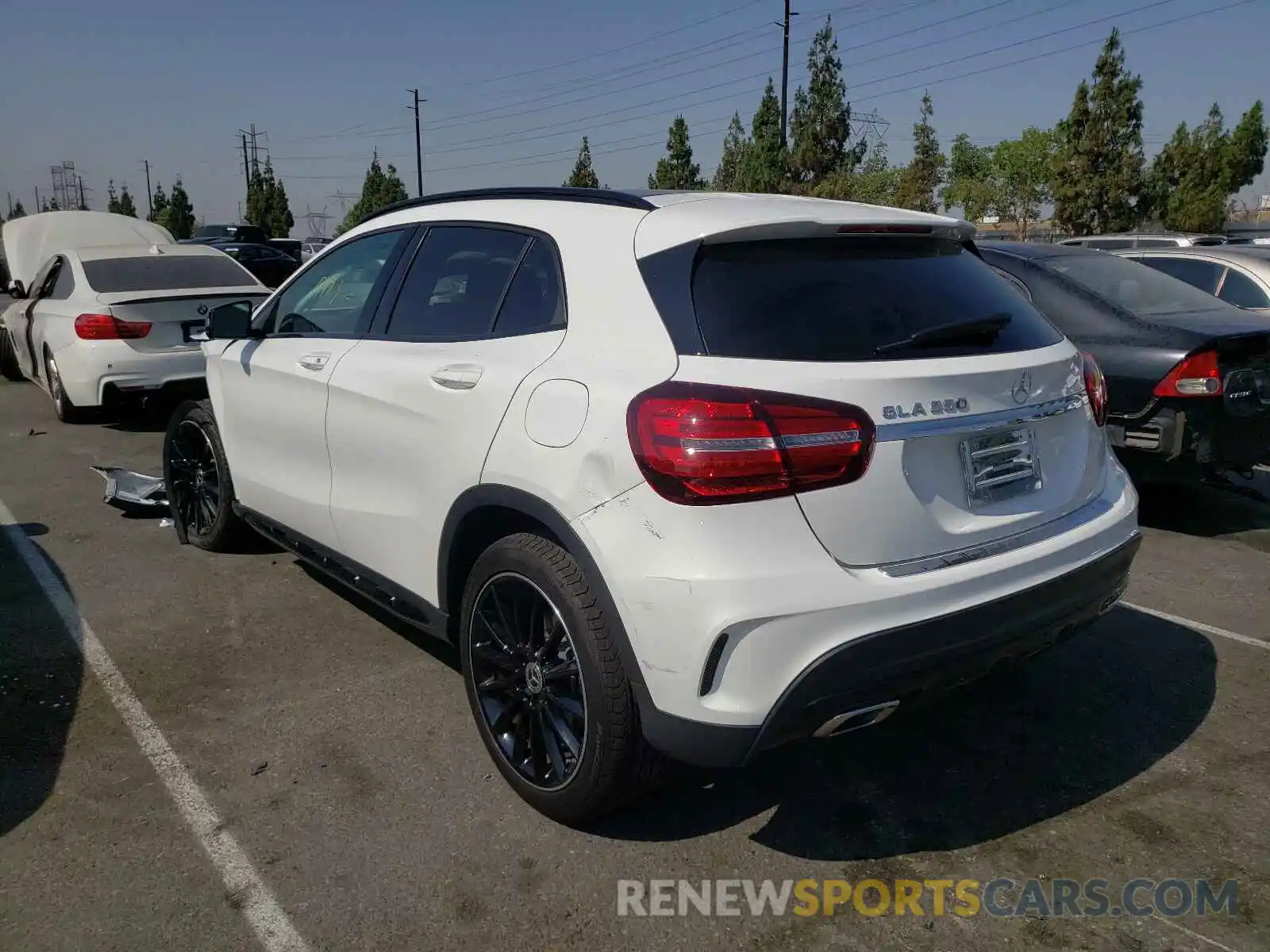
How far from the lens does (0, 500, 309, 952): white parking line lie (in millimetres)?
2527

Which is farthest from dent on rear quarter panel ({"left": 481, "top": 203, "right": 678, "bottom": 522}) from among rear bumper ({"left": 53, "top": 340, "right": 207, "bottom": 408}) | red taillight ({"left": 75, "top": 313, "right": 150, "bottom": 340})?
red taillight ({"left": 75, "top": 313, "right": 150, "bottom": 340})

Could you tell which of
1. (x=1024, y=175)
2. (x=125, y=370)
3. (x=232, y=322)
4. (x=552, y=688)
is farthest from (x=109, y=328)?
(x=1024, y=175)

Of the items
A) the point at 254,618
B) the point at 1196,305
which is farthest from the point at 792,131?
the point at 254,618

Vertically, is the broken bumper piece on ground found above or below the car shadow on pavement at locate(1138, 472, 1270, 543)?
above

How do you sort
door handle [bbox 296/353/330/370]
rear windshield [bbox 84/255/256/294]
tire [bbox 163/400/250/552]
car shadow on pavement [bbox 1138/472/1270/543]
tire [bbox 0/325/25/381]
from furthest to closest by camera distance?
1. tire [bbox 0/325/25/381]
2. rear windshield [bbox 84/255/256/294]
3. car shadow on pavement [bbox 1138/472/1270/543]
4. tire [bbox 163/400/250/552]
5. door handle [bbox 296/353/330/370]

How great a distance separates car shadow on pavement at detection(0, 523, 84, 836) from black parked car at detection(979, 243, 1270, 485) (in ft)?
16.8

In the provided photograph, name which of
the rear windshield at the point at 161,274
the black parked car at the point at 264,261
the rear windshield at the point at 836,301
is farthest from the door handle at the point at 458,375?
the black parked car at the point at 264,261

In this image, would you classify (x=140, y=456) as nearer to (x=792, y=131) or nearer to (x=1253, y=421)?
(x=1253, y=421)

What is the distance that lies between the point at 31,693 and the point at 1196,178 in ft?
156

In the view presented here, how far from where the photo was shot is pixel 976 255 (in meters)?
3.35

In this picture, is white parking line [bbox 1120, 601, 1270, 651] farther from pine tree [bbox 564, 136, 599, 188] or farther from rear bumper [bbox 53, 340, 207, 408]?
pine tree [bbox 564, 136, 599, 188]

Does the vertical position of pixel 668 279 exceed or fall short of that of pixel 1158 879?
it exceeds it

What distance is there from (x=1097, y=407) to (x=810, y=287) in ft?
3.91

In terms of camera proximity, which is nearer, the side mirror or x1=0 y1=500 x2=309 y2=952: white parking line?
x1=0 y1=500 x2=309 y2=952: white parking line
